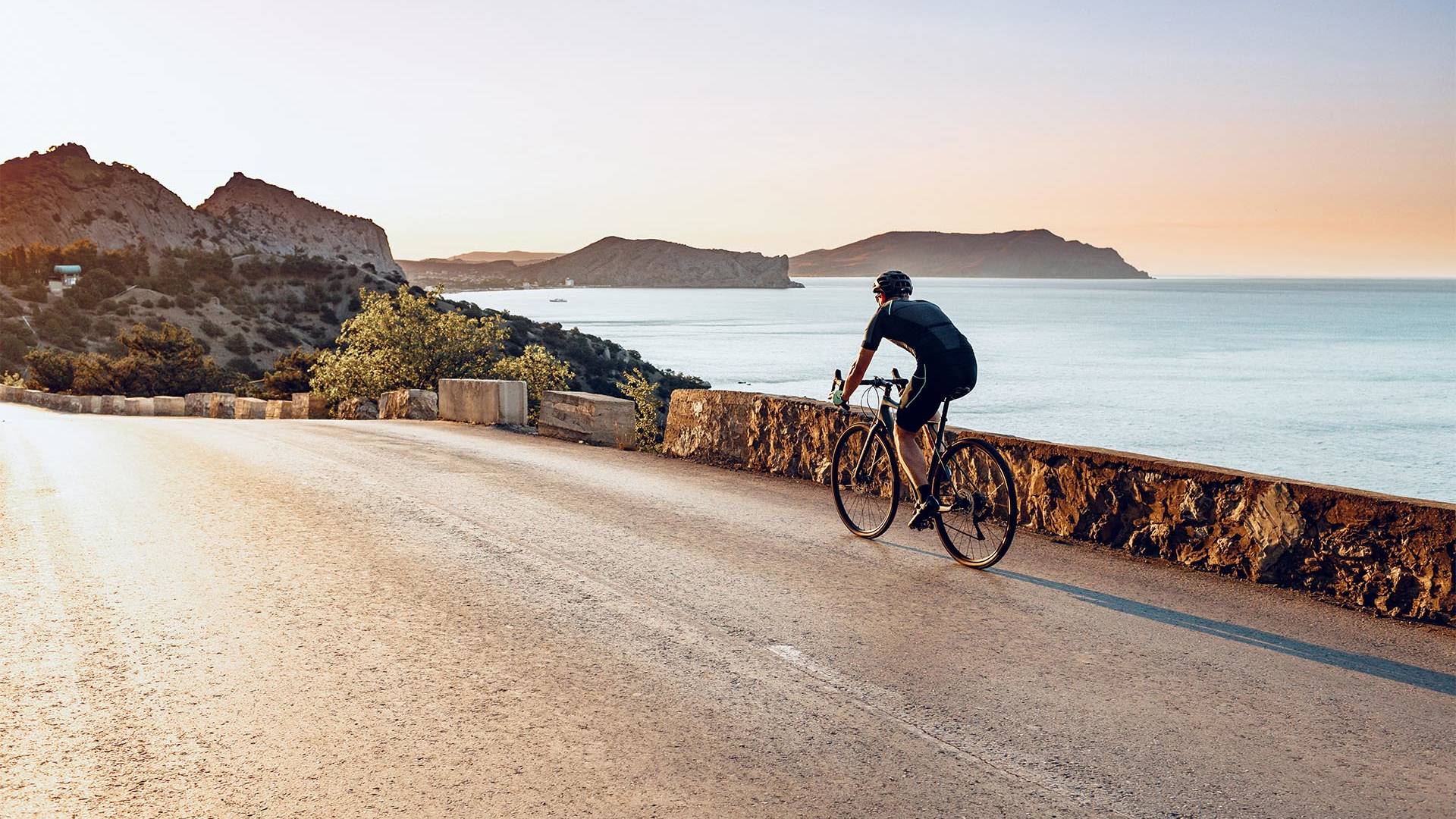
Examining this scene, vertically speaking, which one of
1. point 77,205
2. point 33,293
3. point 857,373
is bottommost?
point 857,373

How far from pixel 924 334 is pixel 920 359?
223 millimetres

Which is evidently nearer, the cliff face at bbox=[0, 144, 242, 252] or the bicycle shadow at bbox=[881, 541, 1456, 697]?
the bicycle shadow at bbox=[881, 541, 1456, 697]

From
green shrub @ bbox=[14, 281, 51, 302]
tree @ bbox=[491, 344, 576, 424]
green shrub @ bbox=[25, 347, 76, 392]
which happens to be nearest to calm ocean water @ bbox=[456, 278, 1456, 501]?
tree @ bbox=[491, 344, 576, 424]

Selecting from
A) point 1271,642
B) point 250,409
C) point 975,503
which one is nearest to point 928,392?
point 975,503

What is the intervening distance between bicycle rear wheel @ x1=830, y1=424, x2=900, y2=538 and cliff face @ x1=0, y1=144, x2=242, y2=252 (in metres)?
179

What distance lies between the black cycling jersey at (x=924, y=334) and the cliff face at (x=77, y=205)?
179997 millimetres

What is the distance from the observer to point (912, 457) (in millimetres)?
7758

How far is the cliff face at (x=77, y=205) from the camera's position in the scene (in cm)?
17450

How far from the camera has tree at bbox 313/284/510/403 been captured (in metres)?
24.6

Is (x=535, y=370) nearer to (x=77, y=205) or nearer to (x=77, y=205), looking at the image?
(x=77, y=205)

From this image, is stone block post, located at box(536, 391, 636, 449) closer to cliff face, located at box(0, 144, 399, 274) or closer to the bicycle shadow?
the bicycle shadow

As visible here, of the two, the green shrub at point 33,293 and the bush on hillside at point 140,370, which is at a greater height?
the green shrub at point 33,293

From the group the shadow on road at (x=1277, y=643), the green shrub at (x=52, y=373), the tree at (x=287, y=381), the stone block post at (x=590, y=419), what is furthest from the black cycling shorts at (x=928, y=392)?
the green shrub at (x=52, y=373)

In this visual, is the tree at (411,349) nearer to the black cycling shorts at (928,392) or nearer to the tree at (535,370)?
the tree at (535,370)
